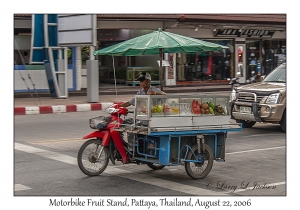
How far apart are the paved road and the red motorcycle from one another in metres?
0.20

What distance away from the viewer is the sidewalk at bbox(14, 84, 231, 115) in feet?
59.1

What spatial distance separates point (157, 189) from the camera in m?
7.50

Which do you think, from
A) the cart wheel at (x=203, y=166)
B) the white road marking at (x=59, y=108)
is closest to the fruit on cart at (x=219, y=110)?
the cart wheel at (x=203, y=166)

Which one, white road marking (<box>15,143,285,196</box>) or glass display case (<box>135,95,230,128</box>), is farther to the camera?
glass display case (<box>135,95,230,128</box>)

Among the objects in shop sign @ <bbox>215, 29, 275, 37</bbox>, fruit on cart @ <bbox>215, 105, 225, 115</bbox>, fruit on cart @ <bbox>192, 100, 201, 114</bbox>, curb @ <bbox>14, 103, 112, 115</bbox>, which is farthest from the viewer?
shop sign @ <bbox>215, 29, 275, 37</bbox>

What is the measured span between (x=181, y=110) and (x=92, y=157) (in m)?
1.48

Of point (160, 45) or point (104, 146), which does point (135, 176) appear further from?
point (160, 45)

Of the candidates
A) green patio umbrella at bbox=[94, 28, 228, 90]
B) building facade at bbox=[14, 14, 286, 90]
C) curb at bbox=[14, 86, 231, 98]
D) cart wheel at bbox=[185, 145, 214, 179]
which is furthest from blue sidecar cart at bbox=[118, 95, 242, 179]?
building facade at bbox=[14, 14, 286, 90]

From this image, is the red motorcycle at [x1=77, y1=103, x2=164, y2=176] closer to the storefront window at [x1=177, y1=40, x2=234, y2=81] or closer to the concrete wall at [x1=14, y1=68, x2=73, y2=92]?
the concrete wall at [x1=14, y1=68, x2=73, y2=92]

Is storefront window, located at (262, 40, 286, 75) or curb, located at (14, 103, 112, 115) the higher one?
storefront window, located at (262, 40, 286, 75)

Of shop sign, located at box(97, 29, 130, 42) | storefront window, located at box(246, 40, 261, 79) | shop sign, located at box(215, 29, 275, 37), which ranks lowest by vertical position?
storefront window, located at box(246, 40, 261, 79)

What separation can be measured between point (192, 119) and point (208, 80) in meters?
21.6

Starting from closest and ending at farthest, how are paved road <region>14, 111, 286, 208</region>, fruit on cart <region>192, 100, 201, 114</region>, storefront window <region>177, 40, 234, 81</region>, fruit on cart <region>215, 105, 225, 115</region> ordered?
paved road <region>14, 111, 286, 208</region> → fruit on cart <region>192, 100, 201, 114</region> → fruit on cart <region>215, 105, 225, 115</region> → storefront window <region>177, 40, 234, 81</region>
